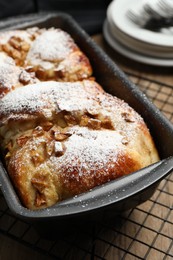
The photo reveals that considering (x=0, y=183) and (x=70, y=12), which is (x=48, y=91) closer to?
(x=0, y=183)

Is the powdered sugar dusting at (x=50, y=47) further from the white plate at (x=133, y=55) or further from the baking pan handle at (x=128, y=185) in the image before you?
the baking pan handle at (x=128, y=185)

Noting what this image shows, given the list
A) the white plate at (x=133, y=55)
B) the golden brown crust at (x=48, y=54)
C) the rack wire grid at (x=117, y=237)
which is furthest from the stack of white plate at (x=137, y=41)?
the rack wire grid at (x=117, y=237)

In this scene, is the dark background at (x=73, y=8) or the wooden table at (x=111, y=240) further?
the dark background at (x=73, y=8)

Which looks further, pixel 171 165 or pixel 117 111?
pixel 117 111

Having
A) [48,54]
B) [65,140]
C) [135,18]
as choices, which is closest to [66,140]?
[65,140]

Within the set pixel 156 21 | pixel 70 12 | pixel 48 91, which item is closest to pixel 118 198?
pixel 48 91

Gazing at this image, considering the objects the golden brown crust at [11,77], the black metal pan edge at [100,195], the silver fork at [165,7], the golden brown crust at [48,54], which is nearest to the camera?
the black metal pan edge at [100,195]

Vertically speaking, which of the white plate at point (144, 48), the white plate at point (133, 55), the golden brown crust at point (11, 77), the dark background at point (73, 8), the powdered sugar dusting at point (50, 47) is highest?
the powdered sugar dusting at point (50, 47)

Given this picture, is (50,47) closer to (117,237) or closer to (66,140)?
(66,140)
